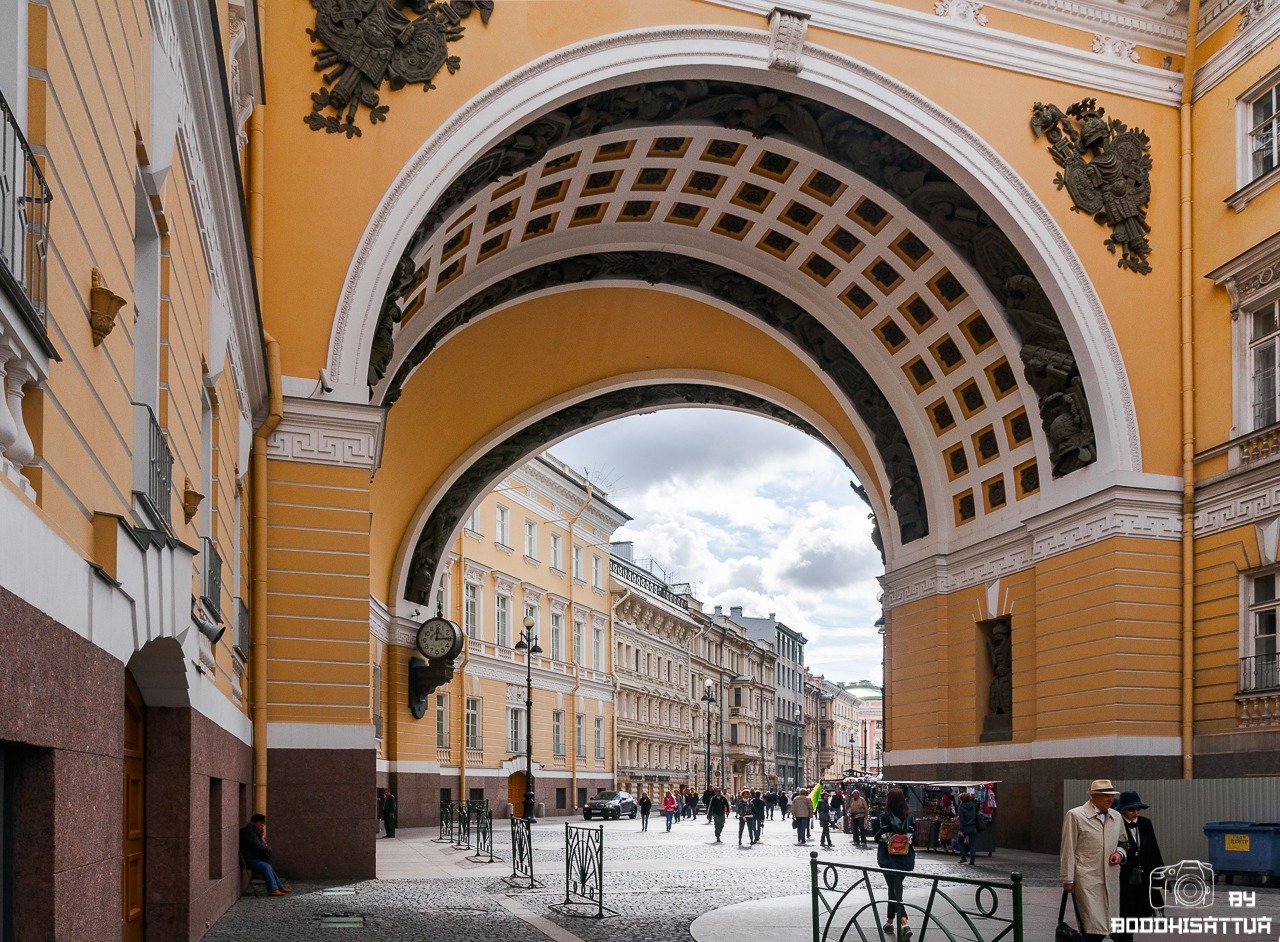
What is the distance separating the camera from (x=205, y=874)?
36.3 ft

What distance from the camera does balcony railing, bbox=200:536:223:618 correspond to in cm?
1089

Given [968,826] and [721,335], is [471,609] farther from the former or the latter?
[968,826]

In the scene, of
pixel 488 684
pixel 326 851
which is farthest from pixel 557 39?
pixel 488 684

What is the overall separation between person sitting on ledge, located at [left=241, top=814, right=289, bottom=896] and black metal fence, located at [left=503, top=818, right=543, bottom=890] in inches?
126

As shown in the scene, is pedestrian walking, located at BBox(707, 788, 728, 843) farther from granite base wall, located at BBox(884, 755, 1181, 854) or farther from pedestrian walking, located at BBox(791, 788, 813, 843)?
granite base wall, located at BBox(884, 755, 1181, 854)

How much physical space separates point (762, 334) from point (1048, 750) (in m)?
10.8

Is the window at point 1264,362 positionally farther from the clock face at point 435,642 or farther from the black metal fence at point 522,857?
the clock face at point 435,642

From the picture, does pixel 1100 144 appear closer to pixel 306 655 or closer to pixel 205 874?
pixel 306 655

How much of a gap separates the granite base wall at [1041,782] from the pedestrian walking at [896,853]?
8709 millimetres

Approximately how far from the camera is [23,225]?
4555mm

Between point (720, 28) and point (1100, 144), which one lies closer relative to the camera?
point (720, 28)

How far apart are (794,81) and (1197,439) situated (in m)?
8.96

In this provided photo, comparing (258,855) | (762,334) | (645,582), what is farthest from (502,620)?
(258,855)

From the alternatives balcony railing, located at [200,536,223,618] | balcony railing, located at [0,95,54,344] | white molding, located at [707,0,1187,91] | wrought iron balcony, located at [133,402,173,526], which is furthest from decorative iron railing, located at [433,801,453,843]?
balcony railing, located at [0,95,54,344]
